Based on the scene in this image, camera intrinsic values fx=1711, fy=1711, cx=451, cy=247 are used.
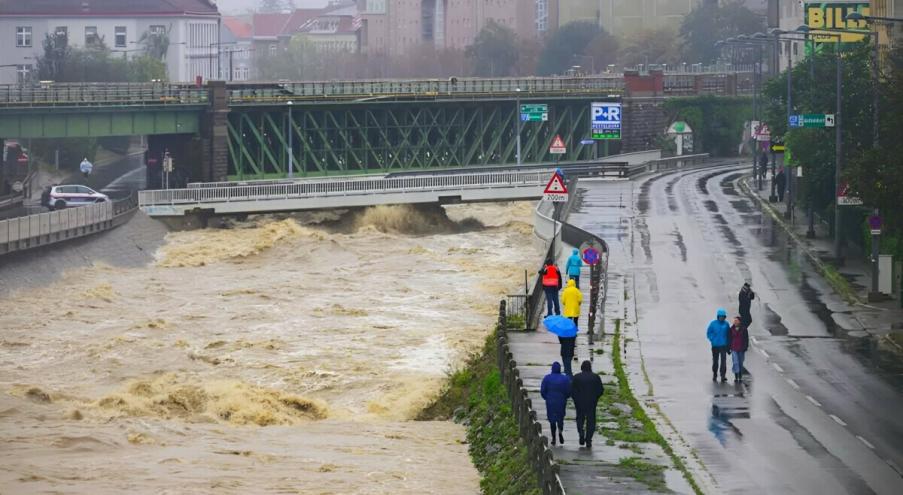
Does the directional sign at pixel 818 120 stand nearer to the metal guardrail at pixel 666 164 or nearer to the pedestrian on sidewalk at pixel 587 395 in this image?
the pedestrian on sidewalk at pixel 587 395

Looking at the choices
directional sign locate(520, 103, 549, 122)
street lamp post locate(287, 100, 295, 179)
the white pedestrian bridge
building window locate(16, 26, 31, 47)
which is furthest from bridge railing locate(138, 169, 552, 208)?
building window locate(16, 26, 31, 47)

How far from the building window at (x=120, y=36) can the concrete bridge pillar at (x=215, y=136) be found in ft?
223

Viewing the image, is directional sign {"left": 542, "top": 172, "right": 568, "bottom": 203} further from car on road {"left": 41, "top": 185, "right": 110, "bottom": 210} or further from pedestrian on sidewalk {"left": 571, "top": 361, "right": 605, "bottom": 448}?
car on road {"left": 41, "top": 185, "right": 110, "bottom": 210}

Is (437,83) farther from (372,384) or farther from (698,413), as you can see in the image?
(698,413)

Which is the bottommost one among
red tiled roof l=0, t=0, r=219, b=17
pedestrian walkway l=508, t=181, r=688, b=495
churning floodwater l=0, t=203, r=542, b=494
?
churning floodwater l=0, t=203, r=542, b=494

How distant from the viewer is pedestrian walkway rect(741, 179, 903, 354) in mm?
41781

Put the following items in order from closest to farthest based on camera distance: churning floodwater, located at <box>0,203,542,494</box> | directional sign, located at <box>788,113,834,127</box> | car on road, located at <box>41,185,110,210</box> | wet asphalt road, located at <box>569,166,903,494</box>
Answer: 1. wet asphalt road, located at <box>569,166,903,494</box>
2. churning floodwater, located at <box>0,203,542,494</box>
3. directional sign, located at <box>788,113,834,127</box>
4. car on road, located at <box>41,185,110,210</box>

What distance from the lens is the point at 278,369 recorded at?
4322 centimetres

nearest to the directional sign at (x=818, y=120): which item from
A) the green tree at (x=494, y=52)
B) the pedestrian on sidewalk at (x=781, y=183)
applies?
the pedestrian on sidewalk at (x=781, y=183)

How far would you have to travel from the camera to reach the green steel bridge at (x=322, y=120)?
91.5 m

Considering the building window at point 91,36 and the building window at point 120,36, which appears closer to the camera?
the building window at point 91,36

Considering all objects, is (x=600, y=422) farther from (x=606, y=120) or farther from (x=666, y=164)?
(x=606, y=120)

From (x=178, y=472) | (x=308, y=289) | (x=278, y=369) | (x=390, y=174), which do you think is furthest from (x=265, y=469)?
(x=390, y=174)

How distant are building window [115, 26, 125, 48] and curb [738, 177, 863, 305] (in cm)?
8770
